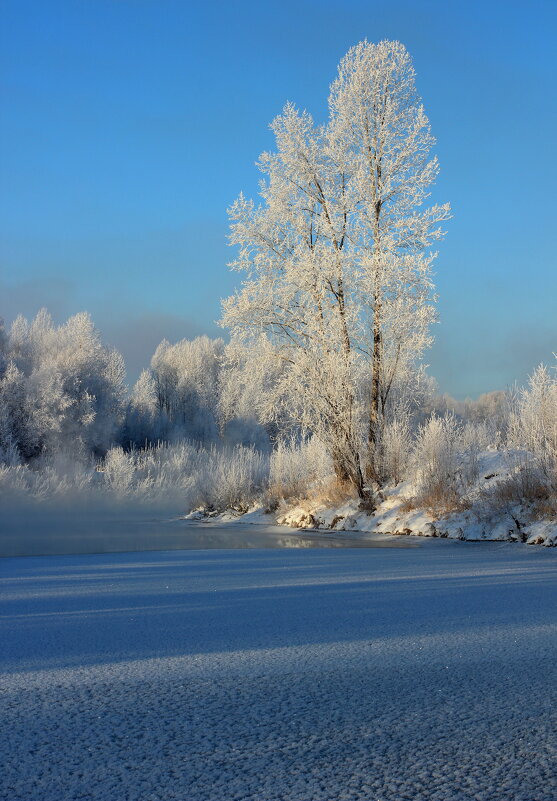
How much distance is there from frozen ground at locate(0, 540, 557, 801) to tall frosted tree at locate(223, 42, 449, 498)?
8.46 metres

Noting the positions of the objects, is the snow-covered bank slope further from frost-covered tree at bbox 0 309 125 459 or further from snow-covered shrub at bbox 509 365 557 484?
frost-covered tree at bbox 0 309 125 459

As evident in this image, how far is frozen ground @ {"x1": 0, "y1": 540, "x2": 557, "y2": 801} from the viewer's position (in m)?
1.35

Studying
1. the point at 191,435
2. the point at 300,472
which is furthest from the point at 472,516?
the point at 191,435

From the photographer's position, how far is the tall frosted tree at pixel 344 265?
12.2 m

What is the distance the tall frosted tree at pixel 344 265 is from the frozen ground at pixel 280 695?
27.8 feet

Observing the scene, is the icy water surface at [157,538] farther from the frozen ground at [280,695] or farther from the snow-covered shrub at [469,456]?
the frozen ground at [280,695]

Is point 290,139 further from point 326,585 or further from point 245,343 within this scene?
point 326,585

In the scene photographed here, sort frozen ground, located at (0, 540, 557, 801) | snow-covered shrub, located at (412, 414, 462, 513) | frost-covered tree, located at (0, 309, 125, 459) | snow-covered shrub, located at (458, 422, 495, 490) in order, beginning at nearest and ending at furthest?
frozen ground, located at (0, 540, 557, 801) → snow-covered shrub, located at (412, 414, 462, 513) → snow-covered shrub, located at (458, 422, 495, 490) → frost-covered tree, located at (0, 309, 125, 459)

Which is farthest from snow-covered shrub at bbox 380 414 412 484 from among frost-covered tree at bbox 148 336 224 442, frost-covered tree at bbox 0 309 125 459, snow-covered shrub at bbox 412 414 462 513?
frost-covered tree at bbox 148 336 224 442

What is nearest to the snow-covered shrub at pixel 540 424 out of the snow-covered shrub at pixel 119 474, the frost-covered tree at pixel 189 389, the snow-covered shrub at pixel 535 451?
the snow-covered shrub at pixel 535 451

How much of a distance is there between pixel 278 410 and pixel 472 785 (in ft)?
40.3

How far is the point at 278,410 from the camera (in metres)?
13.6

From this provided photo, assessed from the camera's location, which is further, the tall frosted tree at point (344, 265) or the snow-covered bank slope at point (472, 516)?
the tall frosted tree at point (344, 265)

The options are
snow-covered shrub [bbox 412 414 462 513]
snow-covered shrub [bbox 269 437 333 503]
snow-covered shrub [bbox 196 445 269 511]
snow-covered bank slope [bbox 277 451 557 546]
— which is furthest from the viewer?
snow-covered shrub [bbox 196 445 269 511]
